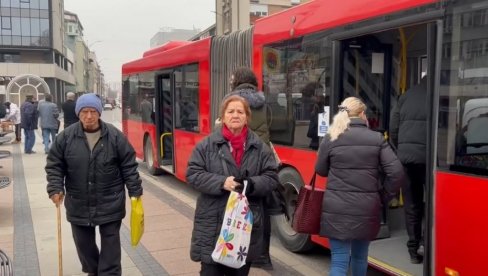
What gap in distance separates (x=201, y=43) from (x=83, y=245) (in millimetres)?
4454

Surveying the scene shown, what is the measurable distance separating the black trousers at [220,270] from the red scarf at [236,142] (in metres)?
0.69

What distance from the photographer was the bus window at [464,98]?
3230 mm

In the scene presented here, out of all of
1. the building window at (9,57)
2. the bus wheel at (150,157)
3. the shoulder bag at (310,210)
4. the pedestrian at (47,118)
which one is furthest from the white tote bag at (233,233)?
the building window at (9,57)

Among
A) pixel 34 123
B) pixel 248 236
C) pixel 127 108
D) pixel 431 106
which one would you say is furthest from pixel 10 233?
pixel 34 123

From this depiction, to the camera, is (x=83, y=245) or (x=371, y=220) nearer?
(x=371, y=220)

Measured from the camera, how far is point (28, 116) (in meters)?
15.0

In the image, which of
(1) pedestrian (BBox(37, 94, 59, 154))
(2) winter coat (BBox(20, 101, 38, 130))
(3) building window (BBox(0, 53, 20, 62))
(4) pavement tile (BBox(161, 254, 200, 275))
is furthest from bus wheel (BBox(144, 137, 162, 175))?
(3) building window (BBox(0, 53, 20, 62))

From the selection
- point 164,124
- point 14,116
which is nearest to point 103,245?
point 164,124

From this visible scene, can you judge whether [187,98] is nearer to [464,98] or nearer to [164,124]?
[164,124]

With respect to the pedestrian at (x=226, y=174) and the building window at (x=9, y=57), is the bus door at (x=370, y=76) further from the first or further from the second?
the building window at (x=9, y=57)

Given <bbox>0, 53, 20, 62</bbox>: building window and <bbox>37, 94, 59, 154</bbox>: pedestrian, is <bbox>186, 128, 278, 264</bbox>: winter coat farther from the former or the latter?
<bbox>0, 53, 20, 62</bbox>: building window

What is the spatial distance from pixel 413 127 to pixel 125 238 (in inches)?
141

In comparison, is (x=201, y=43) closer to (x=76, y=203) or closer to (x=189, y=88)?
(x=189, y=88)

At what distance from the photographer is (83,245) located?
4.25 m
